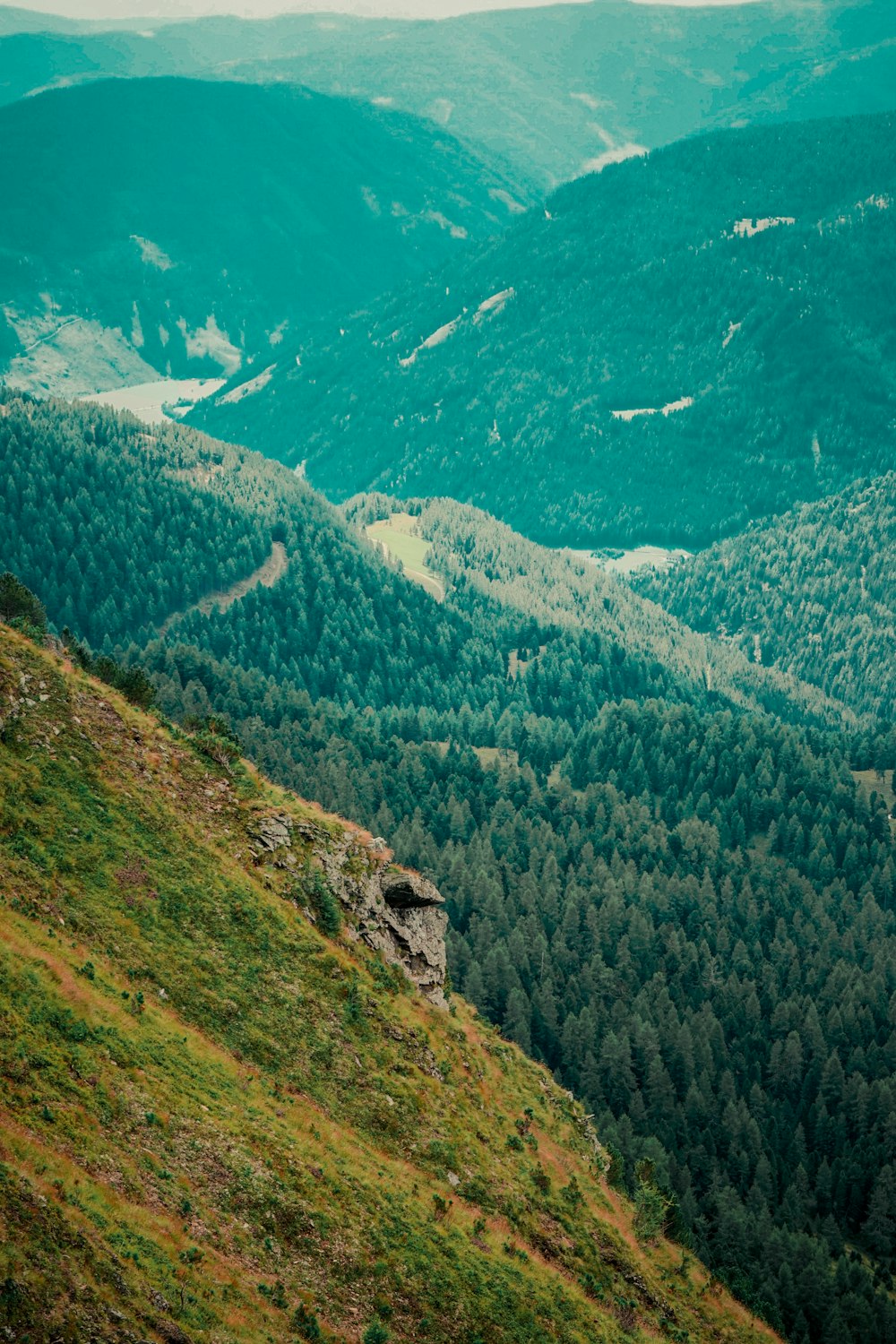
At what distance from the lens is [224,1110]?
66.5 meters

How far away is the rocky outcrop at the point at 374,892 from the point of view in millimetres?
89375

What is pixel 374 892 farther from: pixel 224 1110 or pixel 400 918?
pixel 224 1110

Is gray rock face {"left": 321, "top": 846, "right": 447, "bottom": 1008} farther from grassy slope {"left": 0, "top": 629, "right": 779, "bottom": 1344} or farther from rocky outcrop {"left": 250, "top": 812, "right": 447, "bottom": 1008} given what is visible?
grassy slope {"left": 0, "top": 629, "right": 779, "bottom": 1344}

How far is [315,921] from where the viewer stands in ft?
285

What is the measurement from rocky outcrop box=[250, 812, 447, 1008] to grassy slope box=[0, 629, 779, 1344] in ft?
3.78

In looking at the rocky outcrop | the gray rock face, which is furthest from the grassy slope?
the gray rock face

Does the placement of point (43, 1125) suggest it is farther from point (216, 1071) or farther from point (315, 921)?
point (315, 921)

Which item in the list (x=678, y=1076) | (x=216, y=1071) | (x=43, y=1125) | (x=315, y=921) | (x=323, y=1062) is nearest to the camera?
(x=43, y=1125)

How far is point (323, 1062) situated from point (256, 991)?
5635mm

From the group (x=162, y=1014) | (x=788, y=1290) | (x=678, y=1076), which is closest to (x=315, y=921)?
(x=162, y=1014)

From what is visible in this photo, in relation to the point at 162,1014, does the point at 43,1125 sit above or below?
above

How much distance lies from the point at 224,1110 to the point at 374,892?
27432 millimetres

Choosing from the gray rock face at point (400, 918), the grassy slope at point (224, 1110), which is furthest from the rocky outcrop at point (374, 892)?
the grassy slope at point (224, 1110)

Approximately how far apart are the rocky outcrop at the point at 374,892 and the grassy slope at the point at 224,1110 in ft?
3.78
